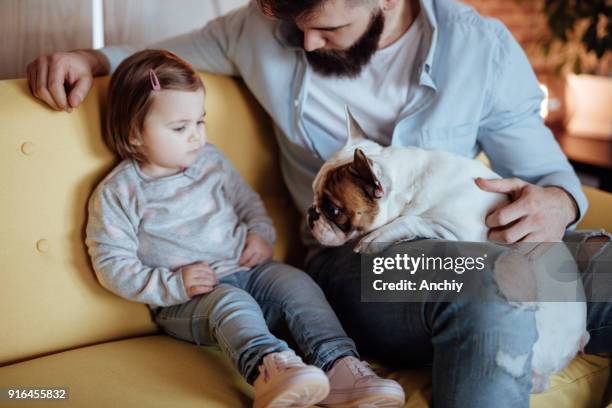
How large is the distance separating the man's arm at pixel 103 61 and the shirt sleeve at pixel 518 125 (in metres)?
0.62

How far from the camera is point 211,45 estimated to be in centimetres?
154

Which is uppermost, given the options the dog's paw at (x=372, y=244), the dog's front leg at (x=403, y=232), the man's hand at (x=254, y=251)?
the dog's front leg at (x=403, y=232)

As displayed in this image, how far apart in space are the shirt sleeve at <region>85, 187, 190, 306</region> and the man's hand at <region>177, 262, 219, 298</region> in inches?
0.4

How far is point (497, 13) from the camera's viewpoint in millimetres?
3271

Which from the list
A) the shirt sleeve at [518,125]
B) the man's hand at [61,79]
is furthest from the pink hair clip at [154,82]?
the shirt sleeve at [518,125]

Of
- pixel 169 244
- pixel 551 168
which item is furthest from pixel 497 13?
pixel 169 244

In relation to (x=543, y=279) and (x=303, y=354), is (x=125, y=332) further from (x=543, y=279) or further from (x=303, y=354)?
(x=543, y=279)

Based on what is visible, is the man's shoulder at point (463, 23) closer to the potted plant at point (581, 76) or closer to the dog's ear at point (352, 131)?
the dog's ear at point (352, 131)

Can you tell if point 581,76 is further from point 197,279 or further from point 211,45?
point 197,279

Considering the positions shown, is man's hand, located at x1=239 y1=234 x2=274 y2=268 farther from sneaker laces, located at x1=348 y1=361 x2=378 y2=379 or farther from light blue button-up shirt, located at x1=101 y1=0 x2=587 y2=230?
sneaker laces, located at x1=348 y1=361 x2=378 y2=379

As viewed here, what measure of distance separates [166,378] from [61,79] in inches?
Result: 25.2

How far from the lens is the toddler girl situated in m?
1.21

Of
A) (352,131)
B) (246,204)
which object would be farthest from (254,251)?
(352,131)

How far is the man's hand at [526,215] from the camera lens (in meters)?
1.20
